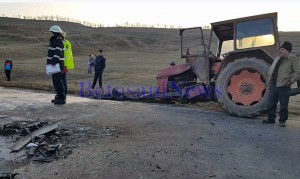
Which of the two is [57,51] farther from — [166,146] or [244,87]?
[166,146]

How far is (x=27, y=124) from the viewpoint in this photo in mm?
6621

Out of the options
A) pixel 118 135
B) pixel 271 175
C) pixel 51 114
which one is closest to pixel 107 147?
pixel 118 135

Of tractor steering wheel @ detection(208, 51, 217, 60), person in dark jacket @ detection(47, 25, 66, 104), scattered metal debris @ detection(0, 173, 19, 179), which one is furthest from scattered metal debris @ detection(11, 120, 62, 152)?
tractor steering wheel @ detection(208, 51, 217, 60)

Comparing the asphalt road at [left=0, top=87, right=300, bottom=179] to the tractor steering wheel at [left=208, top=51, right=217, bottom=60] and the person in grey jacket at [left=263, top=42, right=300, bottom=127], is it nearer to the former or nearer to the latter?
the person in grey jacket at [left=263, top=42, right=300, bottom=127]

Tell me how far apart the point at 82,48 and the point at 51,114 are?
1498 inches

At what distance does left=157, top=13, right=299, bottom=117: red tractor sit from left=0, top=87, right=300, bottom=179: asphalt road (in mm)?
434

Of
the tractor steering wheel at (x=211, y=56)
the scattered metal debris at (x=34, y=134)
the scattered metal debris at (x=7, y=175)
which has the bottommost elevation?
the scattered metal debris at (x=7, y=175)

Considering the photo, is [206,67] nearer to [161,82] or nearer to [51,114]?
[161,82]

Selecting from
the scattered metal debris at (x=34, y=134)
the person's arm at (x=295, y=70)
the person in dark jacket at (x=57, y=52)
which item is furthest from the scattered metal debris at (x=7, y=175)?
the person's arm at (x=295, y=70)

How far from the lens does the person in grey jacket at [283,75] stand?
7.23 m

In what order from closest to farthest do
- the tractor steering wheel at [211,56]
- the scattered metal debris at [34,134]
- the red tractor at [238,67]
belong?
1. the scattered metal debris at [34,134]
2. the red tractor at [238,67]
3. the tractor steering wheel at [211,56]

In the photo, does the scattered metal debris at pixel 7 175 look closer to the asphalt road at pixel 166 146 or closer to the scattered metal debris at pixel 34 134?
the asphalt road at pixel 166 146

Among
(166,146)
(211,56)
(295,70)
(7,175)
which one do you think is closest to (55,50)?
(211,56)

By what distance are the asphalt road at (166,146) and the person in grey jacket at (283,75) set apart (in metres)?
0.36
